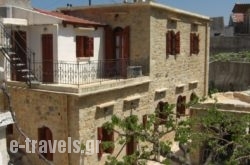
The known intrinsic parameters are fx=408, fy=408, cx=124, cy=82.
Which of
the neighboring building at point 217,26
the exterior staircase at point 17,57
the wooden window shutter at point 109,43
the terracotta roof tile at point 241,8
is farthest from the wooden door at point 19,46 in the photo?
the neighboring building at point 217,26

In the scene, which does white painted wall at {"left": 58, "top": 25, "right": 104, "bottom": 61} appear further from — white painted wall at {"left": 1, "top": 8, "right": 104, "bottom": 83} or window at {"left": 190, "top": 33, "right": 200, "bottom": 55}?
window at {"left": 190, "top": 33, "right": 200, "bottom": 55}

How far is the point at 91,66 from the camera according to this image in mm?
20609

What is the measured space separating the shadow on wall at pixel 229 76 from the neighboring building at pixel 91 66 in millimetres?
5984

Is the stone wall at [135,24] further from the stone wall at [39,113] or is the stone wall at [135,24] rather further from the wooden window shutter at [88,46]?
the stone wall at [39,113]

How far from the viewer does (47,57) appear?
18547 millimetres

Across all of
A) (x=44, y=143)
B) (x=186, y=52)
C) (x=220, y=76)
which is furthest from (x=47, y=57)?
(x=220, y=76)

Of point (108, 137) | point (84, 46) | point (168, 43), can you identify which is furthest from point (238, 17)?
point (108, 137)

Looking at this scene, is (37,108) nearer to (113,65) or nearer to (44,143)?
(44,143)

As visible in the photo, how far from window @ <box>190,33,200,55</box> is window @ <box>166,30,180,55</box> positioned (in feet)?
7.17

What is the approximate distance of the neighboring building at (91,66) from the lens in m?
16.2

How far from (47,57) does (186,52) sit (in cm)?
955

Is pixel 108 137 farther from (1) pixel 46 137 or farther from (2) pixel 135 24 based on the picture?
(2) pixel 135 24

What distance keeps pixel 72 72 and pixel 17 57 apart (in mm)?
2571

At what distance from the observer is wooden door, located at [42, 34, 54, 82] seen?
60.3ft
